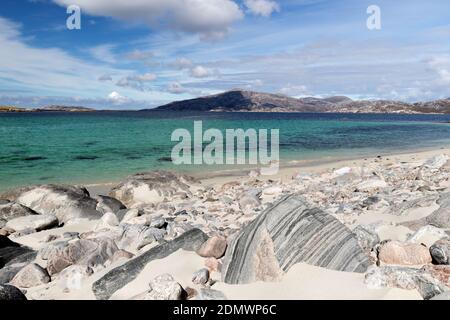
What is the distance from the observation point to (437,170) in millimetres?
15555

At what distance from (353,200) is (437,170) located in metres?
→ 7.68

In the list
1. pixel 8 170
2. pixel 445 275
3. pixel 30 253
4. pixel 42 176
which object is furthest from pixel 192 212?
pixel 8 170

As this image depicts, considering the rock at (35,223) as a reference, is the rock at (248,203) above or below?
above

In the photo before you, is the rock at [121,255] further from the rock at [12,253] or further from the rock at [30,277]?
the rock at [12,253]

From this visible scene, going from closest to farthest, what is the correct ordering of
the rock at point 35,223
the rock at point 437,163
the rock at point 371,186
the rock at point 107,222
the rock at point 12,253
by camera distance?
the rock at point 12,253 < the rock at point 107,222 < the rock at point 35,223 < the rock at point 371,186 < the rock at point 437,163

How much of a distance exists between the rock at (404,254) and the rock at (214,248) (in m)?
2.27

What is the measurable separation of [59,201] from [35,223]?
8.25ft

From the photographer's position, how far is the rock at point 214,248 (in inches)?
222

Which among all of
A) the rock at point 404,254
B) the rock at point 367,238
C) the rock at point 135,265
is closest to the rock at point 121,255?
the rock at point 135,265

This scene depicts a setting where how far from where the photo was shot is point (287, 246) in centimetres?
489

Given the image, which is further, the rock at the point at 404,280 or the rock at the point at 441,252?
the rock at the point at 441,252

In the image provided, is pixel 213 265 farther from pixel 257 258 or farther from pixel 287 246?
pixel 287 246

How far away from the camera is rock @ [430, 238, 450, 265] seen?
493 centimetres

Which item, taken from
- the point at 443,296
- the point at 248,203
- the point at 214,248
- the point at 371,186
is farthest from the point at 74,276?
the point at 371,186
